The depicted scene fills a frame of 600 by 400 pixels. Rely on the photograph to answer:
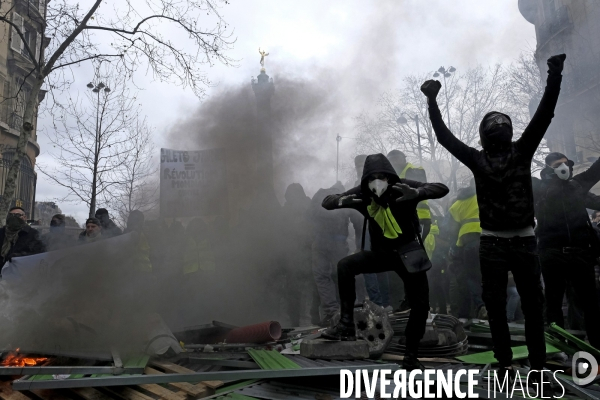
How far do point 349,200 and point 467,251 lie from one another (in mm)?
2726

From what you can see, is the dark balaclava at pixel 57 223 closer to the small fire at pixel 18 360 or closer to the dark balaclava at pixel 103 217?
the dark balaclava at pixel 103 217

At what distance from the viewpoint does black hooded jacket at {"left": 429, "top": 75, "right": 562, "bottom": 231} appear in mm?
3041

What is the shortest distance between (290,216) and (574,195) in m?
4.16

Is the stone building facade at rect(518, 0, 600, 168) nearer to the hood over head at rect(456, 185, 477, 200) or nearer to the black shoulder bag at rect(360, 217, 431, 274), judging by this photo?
the hood over head at rect(456, 185, 477, 200)

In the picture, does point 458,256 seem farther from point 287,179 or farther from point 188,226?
point 287,179

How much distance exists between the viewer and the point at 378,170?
11.6 feet

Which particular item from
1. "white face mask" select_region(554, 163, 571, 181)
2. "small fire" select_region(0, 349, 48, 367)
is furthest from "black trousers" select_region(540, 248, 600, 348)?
"small fire" select_region(0, 349, 48, 367)

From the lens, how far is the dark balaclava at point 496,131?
313 centimetres

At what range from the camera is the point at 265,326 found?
4684 mm

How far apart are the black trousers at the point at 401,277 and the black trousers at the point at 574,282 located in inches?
61.8

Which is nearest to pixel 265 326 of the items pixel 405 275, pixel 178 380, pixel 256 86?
pixel 178 380

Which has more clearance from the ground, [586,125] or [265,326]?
[586,125]

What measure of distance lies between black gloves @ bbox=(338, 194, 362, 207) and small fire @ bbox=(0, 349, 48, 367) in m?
2.86

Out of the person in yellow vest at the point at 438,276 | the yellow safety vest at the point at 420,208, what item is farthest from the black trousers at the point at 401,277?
the person in yellow vest at the point at 438,276
